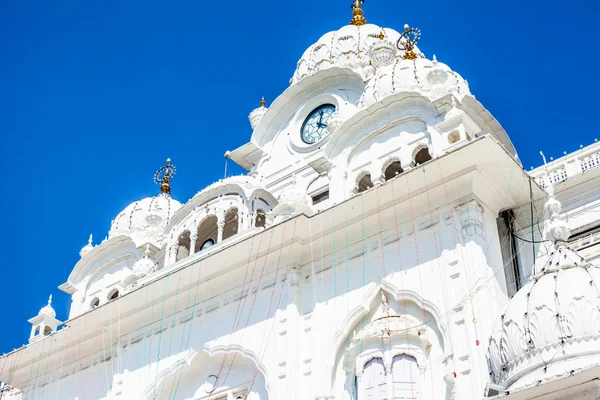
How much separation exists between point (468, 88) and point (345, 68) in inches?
113

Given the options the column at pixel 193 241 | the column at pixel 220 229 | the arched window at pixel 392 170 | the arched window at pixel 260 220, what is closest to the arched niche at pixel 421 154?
the arched window at pixel 392 170

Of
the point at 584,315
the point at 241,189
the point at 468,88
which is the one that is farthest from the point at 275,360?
the point at 468,88

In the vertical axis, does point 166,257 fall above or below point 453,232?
above

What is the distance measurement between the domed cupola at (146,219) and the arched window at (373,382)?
8.18m

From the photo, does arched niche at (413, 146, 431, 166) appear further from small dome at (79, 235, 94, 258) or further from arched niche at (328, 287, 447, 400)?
small dome at (79, 235, 94, 258)

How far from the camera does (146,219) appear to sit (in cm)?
2159

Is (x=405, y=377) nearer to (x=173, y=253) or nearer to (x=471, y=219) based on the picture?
(x=471, y=219)

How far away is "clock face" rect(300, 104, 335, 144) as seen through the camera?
20.4m

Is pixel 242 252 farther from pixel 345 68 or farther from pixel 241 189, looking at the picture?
pixel 345 68

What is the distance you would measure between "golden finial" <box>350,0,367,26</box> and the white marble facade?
6.10 m

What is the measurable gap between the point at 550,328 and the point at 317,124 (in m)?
11.2

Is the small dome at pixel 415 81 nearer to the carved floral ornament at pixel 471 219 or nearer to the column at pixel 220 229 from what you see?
the carved floral ornament at pixel 471 219

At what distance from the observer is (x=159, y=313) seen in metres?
16.7

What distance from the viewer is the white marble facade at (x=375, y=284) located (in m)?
11.8
